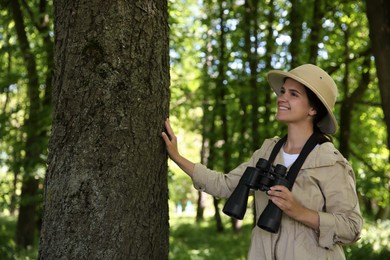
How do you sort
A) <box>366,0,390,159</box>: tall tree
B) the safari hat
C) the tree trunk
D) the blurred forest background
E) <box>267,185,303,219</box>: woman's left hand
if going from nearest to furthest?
<box>267,185,303,219</box>: woman's left hand
the tree trunk
the safari hat
<box>366,0,390,159</box>: tall tree
the blurred forest background

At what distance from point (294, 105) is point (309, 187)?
52 cm

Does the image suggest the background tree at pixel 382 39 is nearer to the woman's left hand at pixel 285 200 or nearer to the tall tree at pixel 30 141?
the woman's left hand at pixel 285 200

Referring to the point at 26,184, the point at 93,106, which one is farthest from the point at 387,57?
the point at 26,184

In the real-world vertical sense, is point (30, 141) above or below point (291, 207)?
above

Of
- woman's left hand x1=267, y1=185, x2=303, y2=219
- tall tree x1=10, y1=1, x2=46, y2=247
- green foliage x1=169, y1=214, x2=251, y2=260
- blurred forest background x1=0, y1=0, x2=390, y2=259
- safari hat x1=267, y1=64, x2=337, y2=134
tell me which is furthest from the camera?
green foliage x1=169, y1=214, x2=251, y2=260

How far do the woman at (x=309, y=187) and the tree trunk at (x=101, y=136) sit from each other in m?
0.38

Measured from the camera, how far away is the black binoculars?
9.85 feet

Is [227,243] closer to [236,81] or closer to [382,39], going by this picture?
[236,81]

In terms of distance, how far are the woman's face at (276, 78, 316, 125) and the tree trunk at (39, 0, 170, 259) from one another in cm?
82

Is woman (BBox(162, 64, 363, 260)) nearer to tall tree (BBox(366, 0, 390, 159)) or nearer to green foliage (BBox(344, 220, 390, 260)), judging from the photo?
tall tree (BBox(366, 0, 390, 159))

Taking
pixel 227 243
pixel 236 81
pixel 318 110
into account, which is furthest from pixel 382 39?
pixel 227 243

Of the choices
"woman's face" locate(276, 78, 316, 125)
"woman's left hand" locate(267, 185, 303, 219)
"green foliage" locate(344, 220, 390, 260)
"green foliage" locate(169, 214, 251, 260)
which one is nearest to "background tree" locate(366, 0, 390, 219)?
"green foliage" locate(344, 220, 390, 260)

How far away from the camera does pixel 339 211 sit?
3.02 metres

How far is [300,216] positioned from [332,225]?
181 mm
